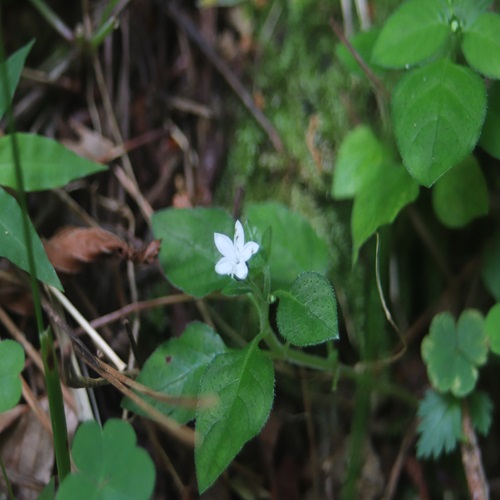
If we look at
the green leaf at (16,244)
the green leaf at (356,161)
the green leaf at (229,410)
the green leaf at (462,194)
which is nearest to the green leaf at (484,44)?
the green leaf at (462,194)

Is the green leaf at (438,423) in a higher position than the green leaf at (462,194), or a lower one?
lower

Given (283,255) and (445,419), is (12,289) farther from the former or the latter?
(445,419)

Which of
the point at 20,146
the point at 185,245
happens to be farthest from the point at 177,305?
the point at 20,146

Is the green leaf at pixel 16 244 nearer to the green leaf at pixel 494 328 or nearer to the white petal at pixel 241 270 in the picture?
the white petal at pixel 241 270

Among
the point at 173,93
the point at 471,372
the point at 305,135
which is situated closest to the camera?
the point at 471,372

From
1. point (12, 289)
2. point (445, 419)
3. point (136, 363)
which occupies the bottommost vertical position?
point (445, 419)

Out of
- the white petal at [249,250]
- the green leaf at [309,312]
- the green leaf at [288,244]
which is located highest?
the white petal at [249,250]

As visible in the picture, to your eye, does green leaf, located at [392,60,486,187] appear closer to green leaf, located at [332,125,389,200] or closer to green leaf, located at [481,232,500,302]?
green leaf, located at [332,125,389,200]

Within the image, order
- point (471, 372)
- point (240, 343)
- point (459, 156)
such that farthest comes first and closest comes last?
point (240, 343) → point (471, 372) → point (459, 156)
